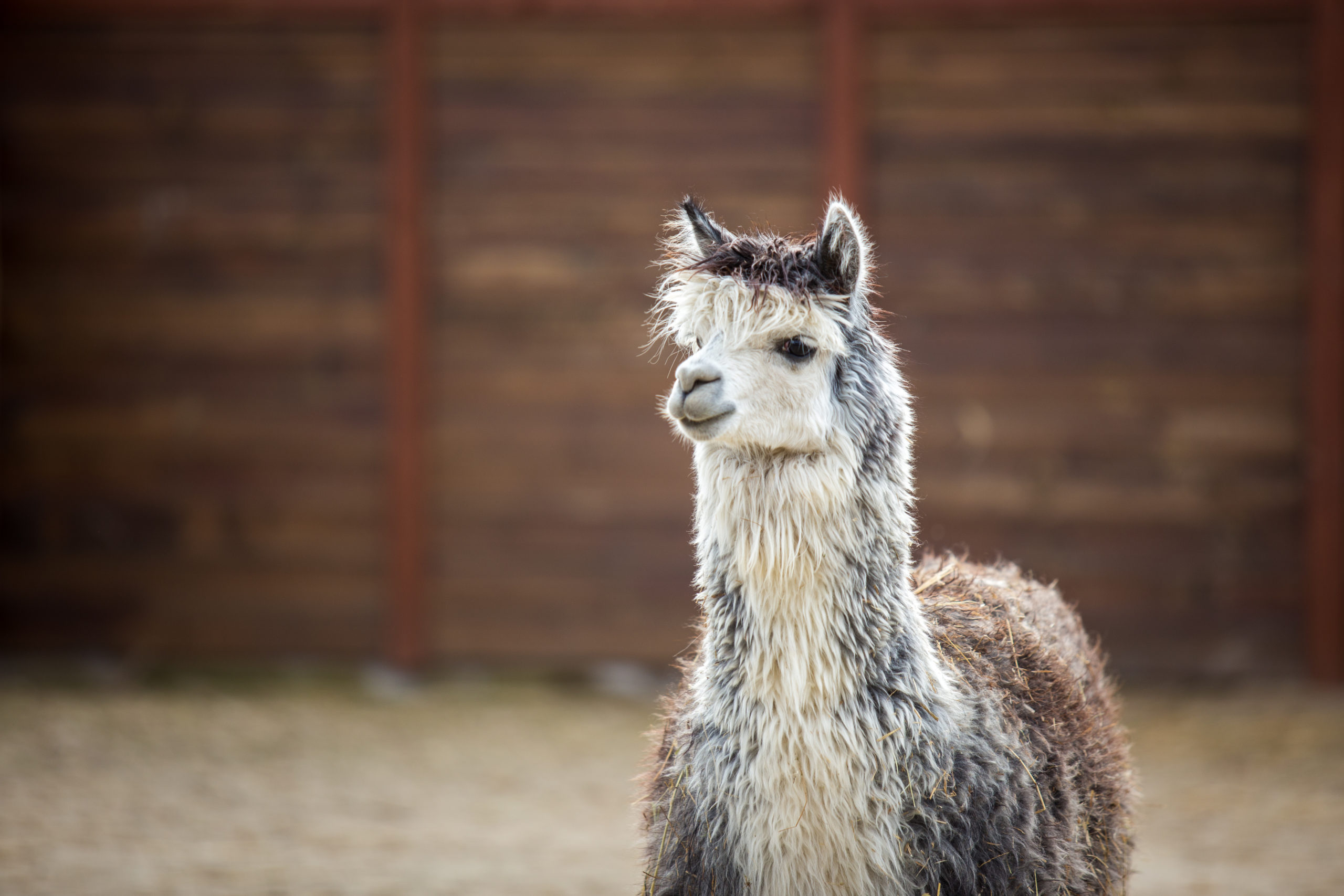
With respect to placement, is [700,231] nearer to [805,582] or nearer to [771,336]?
[771,336]

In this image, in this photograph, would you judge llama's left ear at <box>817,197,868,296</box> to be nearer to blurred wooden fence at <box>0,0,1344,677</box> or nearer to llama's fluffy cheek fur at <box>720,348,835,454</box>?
llama's fluffy cheek fur at <box>720,348,835,454</box>

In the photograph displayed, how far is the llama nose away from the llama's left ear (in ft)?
1.07

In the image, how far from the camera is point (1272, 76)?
6.71m

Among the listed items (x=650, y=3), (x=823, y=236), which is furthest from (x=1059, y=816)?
(x=650, y=3)

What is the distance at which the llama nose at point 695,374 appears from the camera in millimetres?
2410

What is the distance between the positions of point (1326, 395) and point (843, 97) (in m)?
3.04

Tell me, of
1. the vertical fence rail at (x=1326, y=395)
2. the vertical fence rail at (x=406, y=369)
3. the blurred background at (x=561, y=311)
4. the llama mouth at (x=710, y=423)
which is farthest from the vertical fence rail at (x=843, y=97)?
the llama mouth at (x=710, y=423)

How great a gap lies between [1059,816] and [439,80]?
5.70 meters

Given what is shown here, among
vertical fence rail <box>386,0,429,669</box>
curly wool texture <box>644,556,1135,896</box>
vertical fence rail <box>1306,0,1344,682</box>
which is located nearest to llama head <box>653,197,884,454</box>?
curly wool texture <box>644,556,1135,896</box>

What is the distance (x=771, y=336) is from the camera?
250 centimetres

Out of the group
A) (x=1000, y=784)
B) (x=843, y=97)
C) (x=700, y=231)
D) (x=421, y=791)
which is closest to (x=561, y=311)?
(x=843, y=97)

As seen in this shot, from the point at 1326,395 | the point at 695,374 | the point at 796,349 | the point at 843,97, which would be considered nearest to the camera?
the point at 695,374

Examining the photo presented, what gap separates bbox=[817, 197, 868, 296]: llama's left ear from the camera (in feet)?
8.20

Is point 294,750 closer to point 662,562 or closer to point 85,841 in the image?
point 85,841
